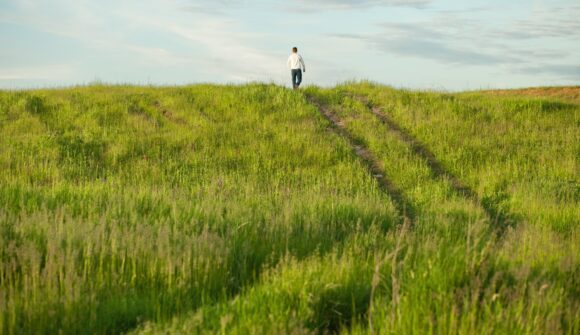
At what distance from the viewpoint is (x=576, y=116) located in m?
21.9

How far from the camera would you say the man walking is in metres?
25.4

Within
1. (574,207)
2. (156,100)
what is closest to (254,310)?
(574,207)

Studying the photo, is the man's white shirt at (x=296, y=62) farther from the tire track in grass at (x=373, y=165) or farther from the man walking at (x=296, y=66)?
the tire track in grass at (x=373, y=165)

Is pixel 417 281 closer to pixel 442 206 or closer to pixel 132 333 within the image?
pixel 132 333

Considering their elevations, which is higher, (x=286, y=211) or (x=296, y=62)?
(x=296, y=62)

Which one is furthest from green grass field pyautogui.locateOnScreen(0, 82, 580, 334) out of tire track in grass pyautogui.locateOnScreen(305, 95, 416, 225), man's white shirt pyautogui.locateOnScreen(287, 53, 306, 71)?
man's white shirt pyautogui.locateOnScreen(287, 53, 306, 71)

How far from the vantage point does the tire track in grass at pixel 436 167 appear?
11.3m

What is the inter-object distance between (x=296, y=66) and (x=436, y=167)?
11.0 meters

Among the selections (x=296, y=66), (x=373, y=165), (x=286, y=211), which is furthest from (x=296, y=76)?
(x=286, y=211)

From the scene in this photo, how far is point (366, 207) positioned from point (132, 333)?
549cm

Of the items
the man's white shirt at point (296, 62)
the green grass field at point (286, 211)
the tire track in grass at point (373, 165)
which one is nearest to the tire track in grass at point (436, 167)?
the green grass field at point (286, 211)

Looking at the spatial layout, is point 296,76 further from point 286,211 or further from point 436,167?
point 286,211

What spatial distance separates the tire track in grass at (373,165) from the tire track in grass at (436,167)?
4.25 ft

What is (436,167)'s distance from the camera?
52.7 feet
